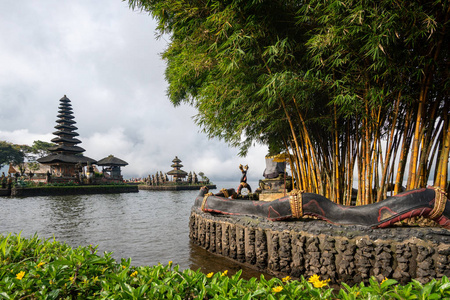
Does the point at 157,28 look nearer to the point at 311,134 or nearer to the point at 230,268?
the point at 311,134

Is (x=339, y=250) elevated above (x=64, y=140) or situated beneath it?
situated beneath

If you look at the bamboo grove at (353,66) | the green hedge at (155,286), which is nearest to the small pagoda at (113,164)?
the bamboo grove at (353,66)

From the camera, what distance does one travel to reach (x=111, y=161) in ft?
133

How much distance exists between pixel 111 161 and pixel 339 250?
4206 centimetres

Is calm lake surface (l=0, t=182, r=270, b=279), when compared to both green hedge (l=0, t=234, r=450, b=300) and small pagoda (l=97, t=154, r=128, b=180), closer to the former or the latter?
green hedge (l=0, t=234, r=450, b=300)

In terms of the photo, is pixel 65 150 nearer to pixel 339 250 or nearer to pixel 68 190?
pixel 68 190

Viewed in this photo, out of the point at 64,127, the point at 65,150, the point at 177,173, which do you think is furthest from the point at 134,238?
the point at 64,127

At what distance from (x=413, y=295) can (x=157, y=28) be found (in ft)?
20.4

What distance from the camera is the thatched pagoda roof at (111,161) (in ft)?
131

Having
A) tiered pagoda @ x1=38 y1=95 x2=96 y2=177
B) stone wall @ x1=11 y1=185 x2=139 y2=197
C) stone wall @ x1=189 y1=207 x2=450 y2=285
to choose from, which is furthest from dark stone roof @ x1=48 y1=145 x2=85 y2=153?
stone wall @ x1=189 y1=207 x2=450 y2=285

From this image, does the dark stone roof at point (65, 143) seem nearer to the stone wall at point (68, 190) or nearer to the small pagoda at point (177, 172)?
the stone wall at point (68, 190)

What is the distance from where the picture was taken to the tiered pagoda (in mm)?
33750

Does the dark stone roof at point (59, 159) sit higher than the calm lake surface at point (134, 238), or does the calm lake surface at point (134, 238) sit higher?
the dark stone roof at point (59, 159)

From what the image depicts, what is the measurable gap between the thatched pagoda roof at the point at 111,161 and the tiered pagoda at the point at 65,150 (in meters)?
1.48
